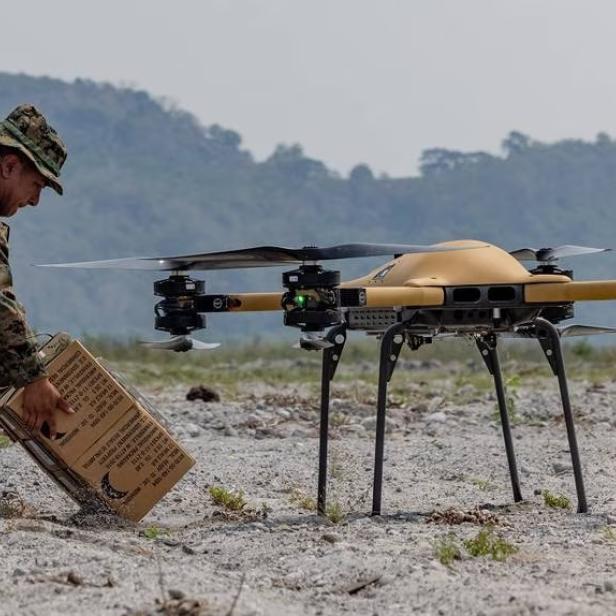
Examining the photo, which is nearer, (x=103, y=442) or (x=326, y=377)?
(x=103, y=442)

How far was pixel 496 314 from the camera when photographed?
6.41 metres

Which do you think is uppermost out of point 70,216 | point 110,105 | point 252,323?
point 110,105

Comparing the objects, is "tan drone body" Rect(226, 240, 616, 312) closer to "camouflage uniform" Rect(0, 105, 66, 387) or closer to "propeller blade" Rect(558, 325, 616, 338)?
"propeller blade" Rect(558, 325, 616, 338)

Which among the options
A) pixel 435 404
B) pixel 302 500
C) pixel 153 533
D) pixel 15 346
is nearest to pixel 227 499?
pixel 302 500

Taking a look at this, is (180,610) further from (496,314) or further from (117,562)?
(496,314)

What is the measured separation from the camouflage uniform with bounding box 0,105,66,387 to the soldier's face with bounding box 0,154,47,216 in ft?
0.17

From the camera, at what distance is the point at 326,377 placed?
674 centimetres

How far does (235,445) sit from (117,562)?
473 cm

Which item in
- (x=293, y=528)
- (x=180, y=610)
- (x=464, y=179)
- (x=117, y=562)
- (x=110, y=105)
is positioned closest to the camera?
(x=180, y=610)

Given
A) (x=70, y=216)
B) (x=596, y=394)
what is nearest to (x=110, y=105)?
(x=70, y=216)

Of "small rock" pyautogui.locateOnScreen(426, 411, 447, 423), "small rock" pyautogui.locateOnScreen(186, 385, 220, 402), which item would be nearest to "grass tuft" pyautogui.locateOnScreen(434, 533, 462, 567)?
"small rock" pyautogui.locateOnScreen(426, 411, 447, 423)

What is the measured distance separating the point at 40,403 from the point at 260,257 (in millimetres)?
1075

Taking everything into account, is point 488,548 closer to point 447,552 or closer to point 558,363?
point 447,552

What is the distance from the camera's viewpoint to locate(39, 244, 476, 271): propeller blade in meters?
5.93
